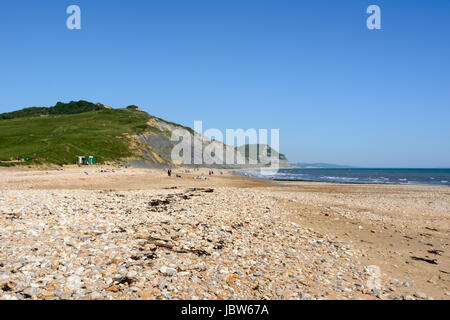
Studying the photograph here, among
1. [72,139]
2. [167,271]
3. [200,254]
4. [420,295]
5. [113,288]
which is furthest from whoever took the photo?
[72,139]

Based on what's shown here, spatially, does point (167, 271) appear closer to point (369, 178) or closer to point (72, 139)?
point (72, 139)

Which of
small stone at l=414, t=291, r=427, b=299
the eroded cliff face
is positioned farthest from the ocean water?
small stone at l=414, t=291, r=427, b=299

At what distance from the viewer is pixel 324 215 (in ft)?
66.6

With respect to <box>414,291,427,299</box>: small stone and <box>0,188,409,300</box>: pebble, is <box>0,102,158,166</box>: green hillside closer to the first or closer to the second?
<box>0,188,409,300</box>: pebble

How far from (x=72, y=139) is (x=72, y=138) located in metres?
1.64

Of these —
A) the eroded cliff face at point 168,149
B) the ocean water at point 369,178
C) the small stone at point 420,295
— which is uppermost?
the eroded cliff face at point 168,149

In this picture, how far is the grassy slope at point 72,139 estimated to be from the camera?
63938 mm

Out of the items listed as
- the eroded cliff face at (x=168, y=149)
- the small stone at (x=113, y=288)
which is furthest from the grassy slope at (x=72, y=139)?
the small stone at (x=113, y=288)

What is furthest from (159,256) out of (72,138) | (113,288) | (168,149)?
(168,149)

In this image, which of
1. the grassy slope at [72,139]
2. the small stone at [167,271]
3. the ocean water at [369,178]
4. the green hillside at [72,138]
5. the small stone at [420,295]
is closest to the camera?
the small stone at [167,271]

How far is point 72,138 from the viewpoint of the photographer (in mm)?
87938

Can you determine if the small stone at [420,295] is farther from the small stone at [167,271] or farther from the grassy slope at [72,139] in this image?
the grassy slope at [72,139]
